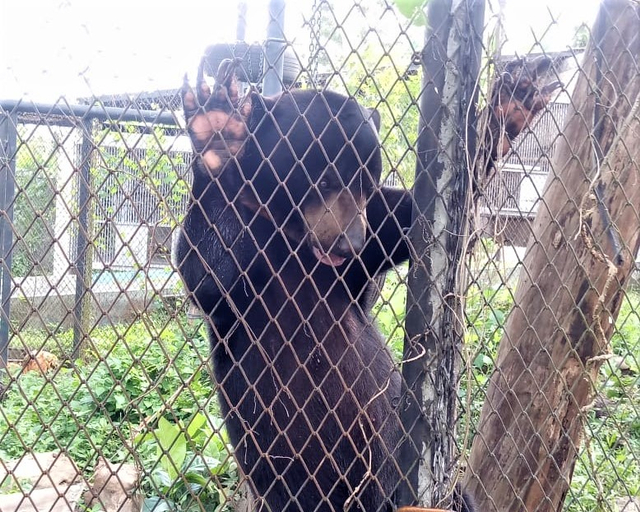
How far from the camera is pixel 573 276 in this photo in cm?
254

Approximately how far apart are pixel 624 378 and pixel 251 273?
470 centimetres

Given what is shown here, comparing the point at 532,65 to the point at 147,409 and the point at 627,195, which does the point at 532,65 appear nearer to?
the point at 627,195

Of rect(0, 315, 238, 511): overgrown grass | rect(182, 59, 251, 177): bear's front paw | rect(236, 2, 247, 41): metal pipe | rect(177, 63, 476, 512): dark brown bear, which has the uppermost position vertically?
rect(236, 2, 247, 41): metal pipe

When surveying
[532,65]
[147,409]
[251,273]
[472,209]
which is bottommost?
[147,409]

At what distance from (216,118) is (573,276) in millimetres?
1514

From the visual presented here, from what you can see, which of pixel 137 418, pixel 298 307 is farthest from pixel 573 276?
pixel 137 418

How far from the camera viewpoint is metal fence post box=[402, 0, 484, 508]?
1859mm

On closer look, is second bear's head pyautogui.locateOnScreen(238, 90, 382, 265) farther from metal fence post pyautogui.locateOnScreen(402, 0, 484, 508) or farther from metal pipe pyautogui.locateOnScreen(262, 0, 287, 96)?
metal fence post pyautogui.locateOnScreen(402, 0, 484, 508)

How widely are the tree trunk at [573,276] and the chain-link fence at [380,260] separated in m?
0.01

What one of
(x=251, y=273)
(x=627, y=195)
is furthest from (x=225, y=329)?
(x=627, y=195)

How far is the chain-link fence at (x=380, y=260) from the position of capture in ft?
6.25

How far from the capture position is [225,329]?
2.70 m

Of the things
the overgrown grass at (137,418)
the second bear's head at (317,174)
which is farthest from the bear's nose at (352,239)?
the overgrown grass at (137,418)

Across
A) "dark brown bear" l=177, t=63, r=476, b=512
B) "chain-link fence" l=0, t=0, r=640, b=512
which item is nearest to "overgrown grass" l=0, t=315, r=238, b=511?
"chain-link fence" l=0, t=0, r=640, b=512
